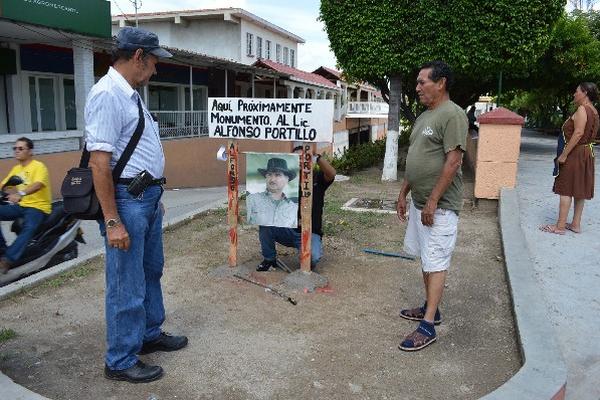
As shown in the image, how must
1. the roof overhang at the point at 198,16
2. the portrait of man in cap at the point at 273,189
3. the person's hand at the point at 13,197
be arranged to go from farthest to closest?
the roof overhang at the point at 198,16 → the person's hand at the point at 13,197 → the portrait of man in cap at the point at 273,189

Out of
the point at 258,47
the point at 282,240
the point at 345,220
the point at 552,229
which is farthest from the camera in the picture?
the point at 258,47

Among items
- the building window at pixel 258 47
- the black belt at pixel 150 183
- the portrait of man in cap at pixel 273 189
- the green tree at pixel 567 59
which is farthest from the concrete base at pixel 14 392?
the building window at pixel 258 47

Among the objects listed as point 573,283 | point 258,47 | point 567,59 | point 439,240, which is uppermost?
point 258,47

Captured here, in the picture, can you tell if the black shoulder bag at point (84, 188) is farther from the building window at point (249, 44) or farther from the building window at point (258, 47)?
the building window at point (258, 47)

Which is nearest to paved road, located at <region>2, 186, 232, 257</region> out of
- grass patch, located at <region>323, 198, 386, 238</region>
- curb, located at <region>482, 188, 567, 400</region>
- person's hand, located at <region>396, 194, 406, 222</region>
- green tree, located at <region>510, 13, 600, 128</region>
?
grass patch, located at <region>323, 198, 386, 238</region>

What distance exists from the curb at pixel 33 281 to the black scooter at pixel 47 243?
318mm

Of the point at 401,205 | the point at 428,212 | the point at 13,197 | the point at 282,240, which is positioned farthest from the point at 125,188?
the point at 13,197

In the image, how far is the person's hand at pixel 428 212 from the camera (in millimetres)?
3355

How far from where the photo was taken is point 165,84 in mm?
19328

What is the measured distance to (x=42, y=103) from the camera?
1461cm

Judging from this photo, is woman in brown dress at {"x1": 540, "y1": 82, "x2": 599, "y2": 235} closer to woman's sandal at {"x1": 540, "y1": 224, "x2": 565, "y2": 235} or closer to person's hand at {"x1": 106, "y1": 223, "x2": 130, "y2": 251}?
woman's sandal at {"x1": 540, "y1": 224, "x2": 565, "y2": 235}

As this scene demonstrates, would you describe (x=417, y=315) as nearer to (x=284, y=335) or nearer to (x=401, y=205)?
(x=401, y=205)

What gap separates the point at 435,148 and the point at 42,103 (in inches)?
550

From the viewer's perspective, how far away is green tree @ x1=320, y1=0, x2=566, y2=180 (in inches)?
410
